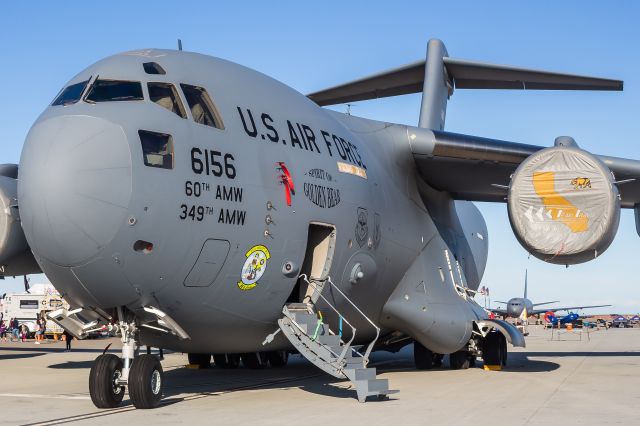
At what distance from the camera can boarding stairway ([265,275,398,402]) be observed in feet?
34.0

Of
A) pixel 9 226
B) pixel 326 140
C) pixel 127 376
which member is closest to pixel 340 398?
pixel 127 376

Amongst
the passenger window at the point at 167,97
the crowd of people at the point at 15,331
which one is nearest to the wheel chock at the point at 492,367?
the passenger window at the point at 167,97

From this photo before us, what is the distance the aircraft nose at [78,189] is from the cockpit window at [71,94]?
0.75 m

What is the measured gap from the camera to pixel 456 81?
2067cm

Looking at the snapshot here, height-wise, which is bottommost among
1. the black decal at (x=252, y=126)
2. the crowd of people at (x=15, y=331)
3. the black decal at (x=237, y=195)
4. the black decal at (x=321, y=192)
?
the crowd of people at (x=15, y=331)

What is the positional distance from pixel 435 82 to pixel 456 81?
4.56 feet

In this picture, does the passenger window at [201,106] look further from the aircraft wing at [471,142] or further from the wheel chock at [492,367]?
the wheel chock at [492,367]

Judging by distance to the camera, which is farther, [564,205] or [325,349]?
[564,205]

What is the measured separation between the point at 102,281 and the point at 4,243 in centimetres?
453

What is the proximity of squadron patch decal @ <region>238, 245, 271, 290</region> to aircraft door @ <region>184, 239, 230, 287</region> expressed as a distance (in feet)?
1.32

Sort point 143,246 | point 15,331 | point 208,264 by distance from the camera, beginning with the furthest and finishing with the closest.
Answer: point 15,331 → point 208,264 → point 143,246

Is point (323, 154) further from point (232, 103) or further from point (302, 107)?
point (232, 103)

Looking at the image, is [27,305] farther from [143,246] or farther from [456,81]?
[143,246]

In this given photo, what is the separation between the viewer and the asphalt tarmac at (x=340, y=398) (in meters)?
8.84
